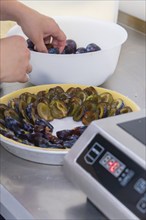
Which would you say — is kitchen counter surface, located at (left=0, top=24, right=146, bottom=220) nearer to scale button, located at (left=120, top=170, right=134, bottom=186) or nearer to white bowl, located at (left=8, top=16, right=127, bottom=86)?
scale button, located at (left=120, top=170, right=134, bottom=186)

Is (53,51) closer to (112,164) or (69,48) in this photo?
(69,48)

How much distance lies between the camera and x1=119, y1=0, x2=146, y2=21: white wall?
1.44 metres

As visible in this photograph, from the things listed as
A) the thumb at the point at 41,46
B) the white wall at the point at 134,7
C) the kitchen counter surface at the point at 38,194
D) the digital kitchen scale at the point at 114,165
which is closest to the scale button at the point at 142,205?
the digital kitchen scale at the point at 114,165

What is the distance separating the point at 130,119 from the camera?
2.15 ft

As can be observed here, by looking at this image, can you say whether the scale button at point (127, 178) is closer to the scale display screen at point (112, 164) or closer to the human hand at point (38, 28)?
the scale display screen at point (112, 164)

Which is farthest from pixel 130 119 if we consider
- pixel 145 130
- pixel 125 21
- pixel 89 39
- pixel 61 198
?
pixel 125 21

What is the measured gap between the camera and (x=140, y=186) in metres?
0.57

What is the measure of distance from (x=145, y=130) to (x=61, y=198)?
18cm

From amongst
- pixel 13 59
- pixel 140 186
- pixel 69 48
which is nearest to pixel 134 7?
pixel 69 48

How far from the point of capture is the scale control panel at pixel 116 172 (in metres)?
0.57

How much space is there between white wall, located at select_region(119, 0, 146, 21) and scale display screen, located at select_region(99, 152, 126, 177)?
0.90 m

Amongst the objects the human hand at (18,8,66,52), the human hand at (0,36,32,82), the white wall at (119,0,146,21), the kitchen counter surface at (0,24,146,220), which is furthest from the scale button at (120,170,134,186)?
the white wall at (119,0,146,21)

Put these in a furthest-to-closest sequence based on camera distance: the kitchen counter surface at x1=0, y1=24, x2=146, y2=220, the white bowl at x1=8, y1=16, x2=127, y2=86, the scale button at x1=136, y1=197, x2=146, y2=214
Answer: the white bowl at x1=8, y1=16, x2=127, y2=86, the kitchen counter surface at x1=0, y1=24, x2=146, y2=220, the scale button at x1=136, y1=197, x2=146, y2=214

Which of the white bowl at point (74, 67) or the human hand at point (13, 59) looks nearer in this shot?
the human hand at point (13, 59)
